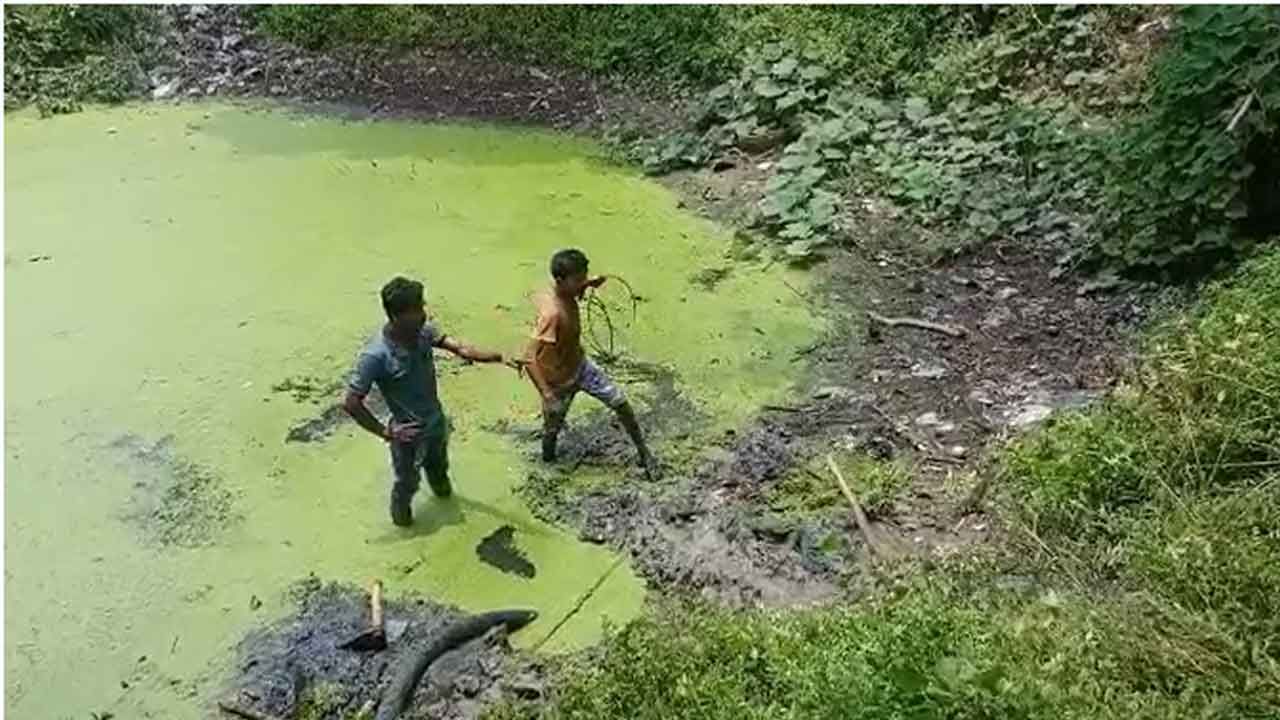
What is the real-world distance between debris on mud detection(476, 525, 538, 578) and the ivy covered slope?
2.14 meters

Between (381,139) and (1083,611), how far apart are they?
16.8ft

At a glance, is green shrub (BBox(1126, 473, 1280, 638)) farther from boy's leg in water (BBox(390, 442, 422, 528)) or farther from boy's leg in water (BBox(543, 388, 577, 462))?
boy's leg in water (BBox(390, 442, 422, 528))

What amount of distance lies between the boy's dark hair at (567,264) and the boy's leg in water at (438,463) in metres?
0.55

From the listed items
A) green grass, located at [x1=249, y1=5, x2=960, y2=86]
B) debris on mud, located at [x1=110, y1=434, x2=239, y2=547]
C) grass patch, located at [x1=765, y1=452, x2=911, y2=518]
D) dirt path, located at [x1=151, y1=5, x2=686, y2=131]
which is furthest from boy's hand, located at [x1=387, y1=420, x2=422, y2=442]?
green grass, located at [x1=249, y1=5, x2=960, y2=86]

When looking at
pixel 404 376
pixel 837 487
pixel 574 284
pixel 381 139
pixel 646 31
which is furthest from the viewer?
pixel 646 31

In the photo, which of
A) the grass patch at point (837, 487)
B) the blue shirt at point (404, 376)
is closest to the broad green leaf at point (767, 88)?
the grass patch at point (837, 487)

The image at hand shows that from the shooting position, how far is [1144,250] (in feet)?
18.2

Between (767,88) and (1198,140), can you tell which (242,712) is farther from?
(767,88)

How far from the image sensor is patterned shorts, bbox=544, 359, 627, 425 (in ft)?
15.3

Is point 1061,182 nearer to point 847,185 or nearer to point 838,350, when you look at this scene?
point 847,185

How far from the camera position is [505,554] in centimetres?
446

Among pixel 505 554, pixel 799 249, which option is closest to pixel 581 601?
pixel 505 554

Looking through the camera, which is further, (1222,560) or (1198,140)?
(1198,140)

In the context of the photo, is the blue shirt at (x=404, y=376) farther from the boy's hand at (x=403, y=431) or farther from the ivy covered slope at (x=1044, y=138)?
the ivy covered slope at (x=1044, y=138)
